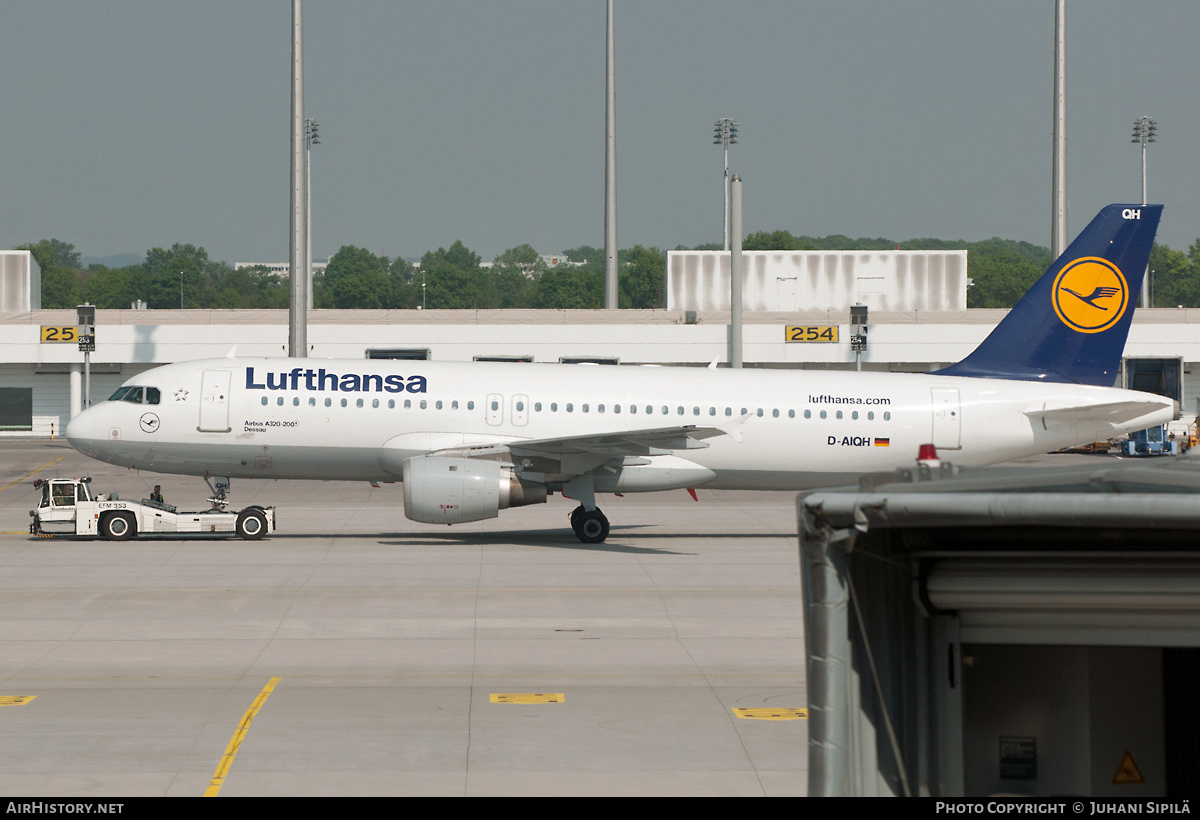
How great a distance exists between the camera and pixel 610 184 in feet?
244

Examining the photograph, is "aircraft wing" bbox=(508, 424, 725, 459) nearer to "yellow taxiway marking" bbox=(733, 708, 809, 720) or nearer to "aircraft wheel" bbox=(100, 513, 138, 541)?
"aircraft wheel" bbox=(100, 513, 138, 541)

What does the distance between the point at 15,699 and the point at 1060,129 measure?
51834 millimetres

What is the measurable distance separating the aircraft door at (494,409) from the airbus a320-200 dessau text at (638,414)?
0.04 meters

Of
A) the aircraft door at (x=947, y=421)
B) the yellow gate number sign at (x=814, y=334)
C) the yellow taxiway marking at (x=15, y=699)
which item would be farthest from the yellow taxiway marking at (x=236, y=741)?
the yellow gate number sign at (x=814, y=334)

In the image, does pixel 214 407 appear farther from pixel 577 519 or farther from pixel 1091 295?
pixel 1091 295

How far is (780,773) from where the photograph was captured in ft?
36.8

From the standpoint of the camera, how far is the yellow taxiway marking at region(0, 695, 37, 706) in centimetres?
1345

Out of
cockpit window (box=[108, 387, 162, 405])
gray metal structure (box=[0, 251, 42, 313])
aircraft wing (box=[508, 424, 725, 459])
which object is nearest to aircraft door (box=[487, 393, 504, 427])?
aircraft wing (box=[508, 424, 725, 459])

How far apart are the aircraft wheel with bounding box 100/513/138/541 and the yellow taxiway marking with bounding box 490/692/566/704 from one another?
16.2m

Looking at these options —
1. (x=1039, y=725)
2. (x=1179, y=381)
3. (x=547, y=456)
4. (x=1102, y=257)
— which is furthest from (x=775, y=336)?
(x=1039, y=725)

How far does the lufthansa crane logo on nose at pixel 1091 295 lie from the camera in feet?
98.3

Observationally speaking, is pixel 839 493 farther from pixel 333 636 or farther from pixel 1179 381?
pixel 1179 381

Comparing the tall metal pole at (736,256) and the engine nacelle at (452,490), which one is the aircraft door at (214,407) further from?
the tall metal pole at (736,256)
